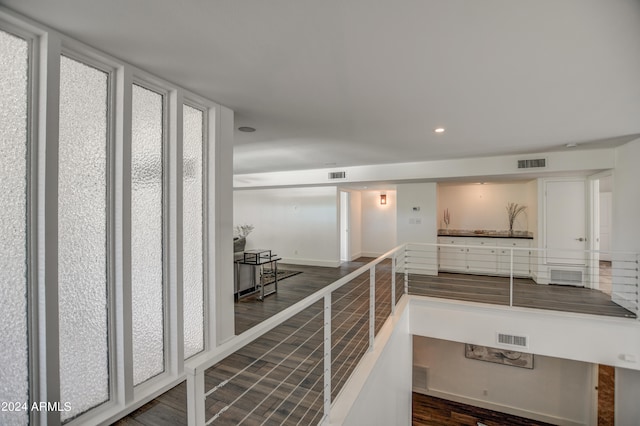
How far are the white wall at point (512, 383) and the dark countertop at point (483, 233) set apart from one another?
2493 mm

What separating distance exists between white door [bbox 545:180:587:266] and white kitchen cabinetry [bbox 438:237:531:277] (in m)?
0.56

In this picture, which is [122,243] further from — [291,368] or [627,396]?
[627,396]

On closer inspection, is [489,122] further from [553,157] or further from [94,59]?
[94,59]

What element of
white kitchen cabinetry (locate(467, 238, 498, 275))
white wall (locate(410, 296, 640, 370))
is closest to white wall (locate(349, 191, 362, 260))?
white kitchen cabinetry (locate(467, 238, 498, 275))

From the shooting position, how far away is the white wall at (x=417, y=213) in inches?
247

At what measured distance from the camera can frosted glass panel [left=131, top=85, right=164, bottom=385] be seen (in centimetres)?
220

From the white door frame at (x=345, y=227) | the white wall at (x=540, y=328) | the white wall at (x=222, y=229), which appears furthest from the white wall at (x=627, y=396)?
the white door frame at (x=345, y=227)

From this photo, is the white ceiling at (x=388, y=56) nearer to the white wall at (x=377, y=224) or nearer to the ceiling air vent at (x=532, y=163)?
the ceiling air vent at (x=532, y=163)

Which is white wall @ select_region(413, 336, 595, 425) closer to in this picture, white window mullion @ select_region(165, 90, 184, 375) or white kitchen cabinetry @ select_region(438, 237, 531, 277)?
white kitchen cabinetry @ select_region(438, 237, 531, 277)

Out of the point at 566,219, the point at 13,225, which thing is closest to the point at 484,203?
the point at 566,219

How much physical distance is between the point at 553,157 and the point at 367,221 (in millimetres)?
5071

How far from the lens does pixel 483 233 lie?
650 cm

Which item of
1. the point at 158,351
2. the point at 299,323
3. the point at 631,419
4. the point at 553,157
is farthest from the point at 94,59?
the point at 631,419

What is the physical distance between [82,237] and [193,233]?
0.88 metres
